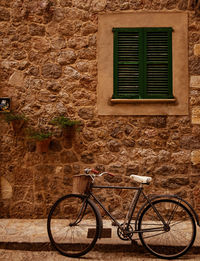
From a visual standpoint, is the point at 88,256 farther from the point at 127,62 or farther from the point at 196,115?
the point at 127,62

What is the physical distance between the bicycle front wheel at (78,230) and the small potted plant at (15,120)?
6.77ft

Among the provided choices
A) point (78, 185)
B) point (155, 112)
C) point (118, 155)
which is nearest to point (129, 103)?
point (155, 112)

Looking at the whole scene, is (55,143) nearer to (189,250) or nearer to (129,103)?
(129,103)

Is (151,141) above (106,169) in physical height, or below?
above

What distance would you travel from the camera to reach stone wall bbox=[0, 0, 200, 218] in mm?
5762

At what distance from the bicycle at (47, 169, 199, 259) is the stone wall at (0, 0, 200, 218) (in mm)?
1463

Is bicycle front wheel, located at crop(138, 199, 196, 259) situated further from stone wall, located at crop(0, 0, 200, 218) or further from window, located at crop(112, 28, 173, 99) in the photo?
window, located at crop(112, 28, 173, 99)

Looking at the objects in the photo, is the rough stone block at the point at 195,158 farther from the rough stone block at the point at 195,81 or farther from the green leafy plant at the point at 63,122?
the green leafy plant at the point at 63,122

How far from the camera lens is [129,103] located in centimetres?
582

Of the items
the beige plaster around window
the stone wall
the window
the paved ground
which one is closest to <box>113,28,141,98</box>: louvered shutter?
the window

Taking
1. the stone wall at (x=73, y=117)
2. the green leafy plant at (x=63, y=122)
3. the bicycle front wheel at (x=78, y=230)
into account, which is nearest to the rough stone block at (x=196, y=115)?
the stone wall at (x=73, y=117)

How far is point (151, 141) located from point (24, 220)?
2793mm

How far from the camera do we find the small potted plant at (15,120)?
5.76 metres

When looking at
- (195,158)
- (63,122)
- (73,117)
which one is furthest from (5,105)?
(195,158)
